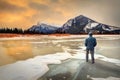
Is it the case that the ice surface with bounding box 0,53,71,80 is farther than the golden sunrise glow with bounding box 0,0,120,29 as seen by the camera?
No

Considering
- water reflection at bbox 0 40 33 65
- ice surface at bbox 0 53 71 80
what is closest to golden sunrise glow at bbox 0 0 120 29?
water reflection at bbox 0 40 33 65

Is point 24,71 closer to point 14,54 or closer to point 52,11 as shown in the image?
point 14,54

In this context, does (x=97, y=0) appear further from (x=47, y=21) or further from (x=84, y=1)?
(x=47, y=21)

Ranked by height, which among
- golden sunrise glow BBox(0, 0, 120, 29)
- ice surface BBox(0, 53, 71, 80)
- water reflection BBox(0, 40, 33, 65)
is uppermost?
golden sunrise glow BBox(0, 0, 120, 29)

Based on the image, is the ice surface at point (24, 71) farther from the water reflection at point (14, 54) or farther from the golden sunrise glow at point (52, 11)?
the golden sunrise glow at point (52, 11)

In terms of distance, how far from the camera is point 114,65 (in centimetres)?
687

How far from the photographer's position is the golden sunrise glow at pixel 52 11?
1357 cm

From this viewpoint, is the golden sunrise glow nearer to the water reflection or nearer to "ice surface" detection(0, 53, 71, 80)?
the water reflection

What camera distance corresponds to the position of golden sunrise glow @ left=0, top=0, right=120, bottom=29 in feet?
44.5

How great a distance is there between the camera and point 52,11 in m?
14.8

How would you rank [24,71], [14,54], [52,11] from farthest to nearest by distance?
[52,11]
[14,54]
[24,71]

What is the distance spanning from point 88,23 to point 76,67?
1304cm

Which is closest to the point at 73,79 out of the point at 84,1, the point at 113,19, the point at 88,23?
the point at 84,1

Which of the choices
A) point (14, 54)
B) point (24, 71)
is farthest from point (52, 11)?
point (24, 71)
